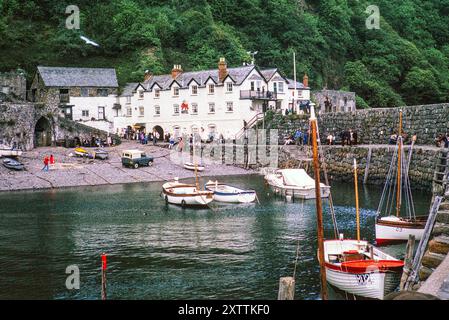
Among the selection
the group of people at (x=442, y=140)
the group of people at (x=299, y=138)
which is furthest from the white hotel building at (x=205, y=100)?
the group of people at (x=442, y=140)

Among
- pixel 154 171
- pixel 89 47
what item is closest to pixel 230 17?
pixel 89 47

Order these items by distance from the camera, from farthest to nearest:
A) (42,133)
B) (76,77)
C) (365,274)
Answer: (76,77), (42,133), (365,274)

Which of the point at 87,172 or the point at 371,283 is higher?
the point at 87,172

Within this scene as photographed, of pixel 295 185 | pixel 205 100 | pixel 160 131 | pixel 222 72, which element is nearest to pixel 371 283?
pixel 295 185

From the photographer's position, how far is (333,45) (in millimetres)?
101750

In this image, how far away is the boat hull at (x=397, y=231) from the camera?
24.6 m

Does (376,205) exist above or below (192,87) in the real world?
below

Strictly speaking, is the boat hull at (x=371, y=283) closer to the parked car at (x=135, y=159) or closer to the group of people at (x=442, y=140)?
the group of people at (x=442, y=140)

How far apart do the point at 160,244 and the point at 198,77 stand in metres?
47.7

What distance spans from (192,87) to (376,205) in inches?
1552

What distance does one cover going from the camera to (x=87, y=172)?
52469mm

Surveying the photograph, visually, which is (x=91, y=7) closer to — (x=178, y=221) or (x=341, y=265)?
(x=178, y=221)

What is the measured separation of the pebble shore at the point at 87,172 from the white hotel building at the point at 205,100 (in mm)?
9652

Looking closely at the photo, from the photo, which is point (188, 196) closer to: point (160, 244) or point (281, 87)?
point (160, 244)
